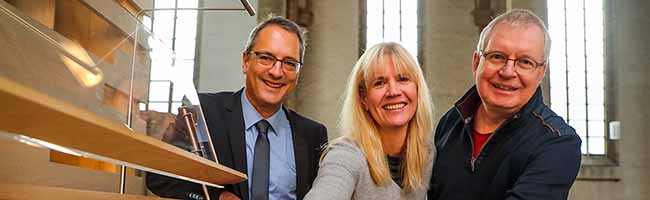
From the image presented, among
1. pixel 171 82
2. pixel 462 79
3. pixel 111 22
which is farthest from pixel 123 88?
pixel 462 79

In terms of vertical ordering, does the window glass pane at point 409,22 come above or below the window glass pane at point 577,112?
above

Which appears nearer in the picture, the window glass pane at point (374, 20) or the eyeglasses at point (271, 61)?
the eyeglasses at point (271, 61)

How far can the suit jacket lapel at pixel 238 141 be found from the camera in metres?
2.11

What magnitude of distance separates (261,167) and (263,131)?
5.3 inches

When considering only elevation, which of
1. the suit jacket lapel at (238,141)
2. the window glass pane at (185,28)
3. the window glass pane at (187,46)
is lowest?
the suit jacket lapel at (238,141)

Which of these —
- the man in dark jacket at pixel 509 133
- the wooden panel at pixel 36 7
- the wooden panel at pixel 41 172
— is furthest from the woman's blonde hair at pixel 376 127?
the wooden panel at pixel 41 172

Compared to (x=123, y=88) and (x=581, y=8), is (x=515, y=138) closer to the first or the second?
(x=123, y=88)

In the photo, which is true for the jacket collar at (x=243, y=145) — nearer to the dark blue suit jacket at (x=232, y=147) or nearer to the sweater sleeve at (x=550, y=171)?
the dark blue suit jacket at (x=232, y=147)

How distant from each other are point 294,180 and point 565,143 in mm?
888

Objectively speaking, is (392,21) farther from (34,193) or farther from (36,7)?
(34,193)

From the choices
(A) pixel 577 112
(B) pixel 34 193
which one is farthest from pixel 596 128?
(B) pixel 34 193

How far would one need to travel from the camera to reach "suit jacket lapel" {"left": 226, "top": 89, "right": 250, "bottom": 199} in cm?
211

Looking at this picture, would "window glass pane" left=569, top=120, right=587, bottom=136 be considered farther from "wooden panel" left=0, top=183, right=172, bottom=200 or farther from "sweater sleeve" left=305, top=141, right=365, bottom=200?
"wooden panel" left=0, top=183, right=172, bottom=200

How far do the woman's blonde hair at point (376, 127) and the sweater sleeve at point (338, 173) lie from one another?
0.18ft
